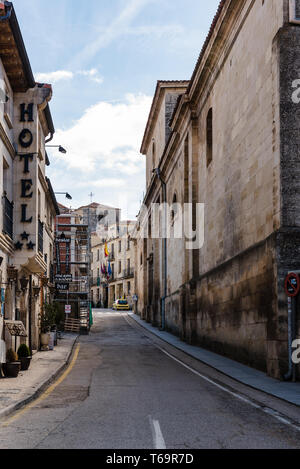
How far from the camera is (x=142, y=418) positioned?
9.61 metres

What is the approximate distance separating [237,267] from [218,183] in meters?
5.19

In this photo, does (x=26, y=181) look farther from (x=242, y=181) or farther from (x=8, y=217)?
(x=242, y=181)

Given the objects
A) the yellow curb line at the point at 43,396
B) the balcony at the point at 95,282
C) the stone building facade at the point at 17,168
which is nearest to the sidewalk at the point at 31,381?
the yellow curb line at the point at 43,396

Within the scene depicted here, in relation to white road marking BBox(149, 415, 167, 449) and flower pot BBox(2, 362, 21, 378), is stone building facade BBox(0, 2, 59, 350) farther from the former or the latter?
white road marking BBox(149, 415, 167, 449)

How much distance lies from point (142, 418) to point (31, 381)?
5.92m

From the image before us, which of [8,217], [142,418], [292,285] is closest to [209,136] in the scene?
[8,217]

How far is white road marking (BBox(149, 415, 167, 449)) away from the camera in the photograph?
7395mm

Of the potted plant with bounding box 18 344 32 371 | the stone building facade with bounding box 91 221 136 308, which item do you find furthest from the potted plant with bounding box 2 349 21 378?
the stone building facade with bounding box 91 221 136 308

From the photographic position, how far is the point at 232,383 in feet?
49.6

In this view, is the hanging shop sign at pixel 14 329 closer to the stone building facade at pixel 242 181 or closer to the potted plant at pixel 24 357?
the potted plant at pixel 24 357

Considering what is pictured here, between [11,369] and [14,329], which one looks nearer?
[11,369]

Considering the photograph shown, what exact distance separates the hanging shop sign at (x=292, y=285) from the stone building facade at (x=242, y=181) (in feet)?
0.91

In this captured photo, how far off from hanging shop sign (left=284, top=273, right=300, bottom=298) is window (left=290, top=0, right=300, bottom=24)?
22.1ft

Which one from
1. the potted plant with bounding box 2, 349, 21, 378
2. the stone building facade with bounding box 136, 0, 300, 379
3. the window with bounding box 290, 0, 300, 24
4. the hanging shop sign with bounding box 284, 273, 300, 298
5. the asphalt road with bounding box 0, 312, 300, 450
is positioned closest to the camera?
the asphalt road with bounding box 0, 312, 300, 450
